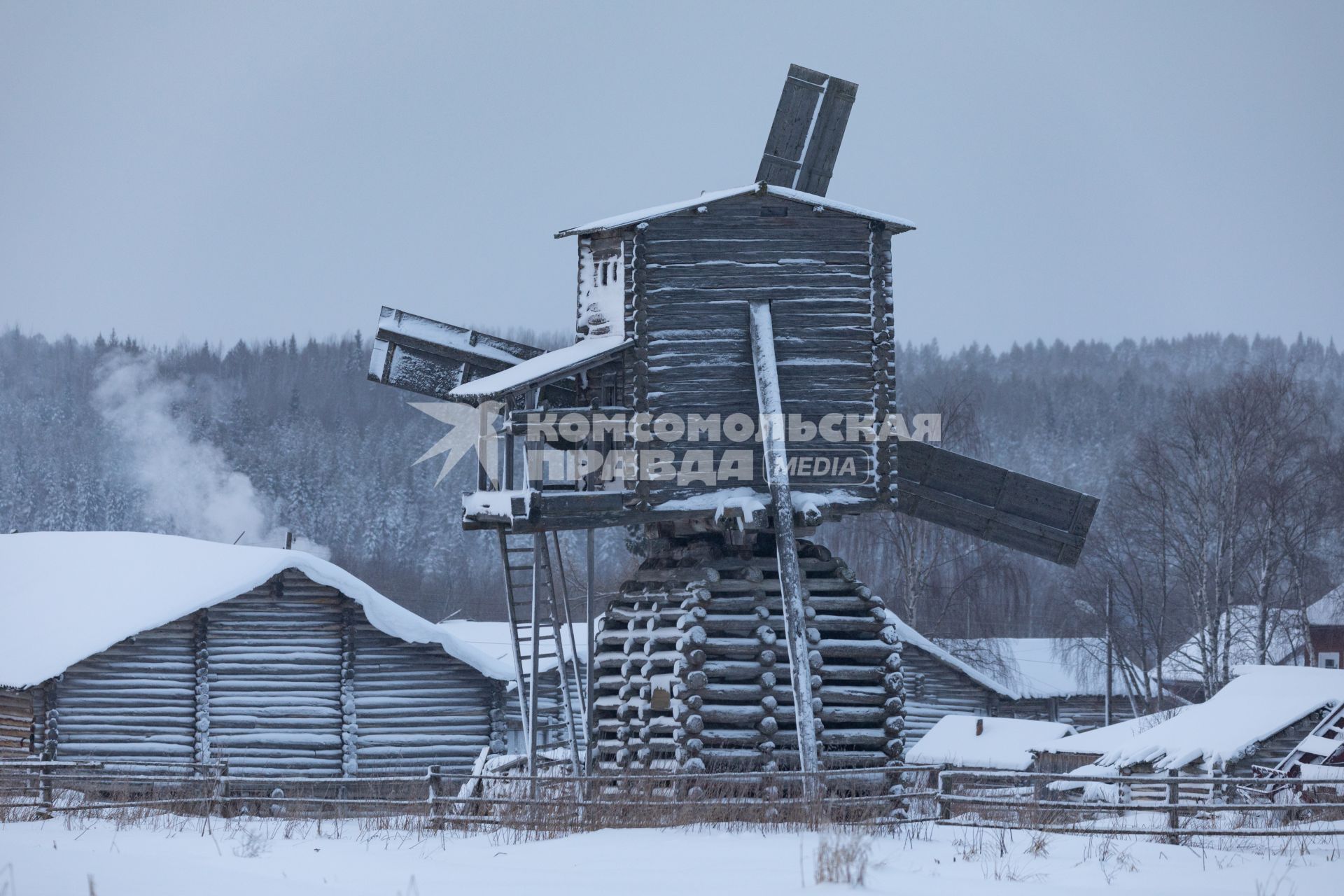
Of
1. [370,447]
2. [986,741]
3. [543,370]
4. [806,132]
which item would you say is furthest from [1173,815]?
[370,447]

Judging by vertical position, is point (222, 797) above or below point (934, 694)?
above

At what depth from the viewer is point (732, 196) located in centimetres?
2022

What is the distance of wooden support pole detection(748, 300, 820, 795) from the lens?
63.5 ft

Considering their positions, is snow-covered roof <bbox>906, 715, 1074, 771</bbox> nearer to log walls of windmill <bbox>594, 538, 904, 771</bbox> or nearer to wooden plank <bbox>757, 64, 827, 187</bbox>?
log walls of windmill <bbox>594, 538, 904, 771</bbox>

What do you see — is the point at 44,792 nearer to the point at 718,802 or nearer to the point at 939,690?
the point at 718,802

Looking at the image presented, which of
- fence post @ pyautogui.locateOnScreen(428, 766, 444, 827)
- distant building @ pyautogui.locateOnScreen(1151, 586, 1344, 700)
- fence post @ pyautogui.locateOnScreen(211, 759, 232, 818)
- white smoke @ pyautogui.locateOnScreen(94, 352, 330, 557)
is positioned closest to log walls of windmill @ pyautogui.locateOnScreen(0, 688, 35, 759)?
fence post @ pyautogui.locateOnScreen(211, 759, 232, 818)

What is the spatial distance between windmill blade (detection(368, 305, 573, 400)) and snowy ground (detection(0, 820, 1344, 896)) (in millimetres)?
6669

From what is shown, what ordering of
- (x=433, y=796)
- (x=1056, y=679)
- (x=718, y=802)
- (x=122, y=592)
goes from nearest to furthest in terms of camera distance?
1. (x=718, y=802)
2. (x=433, y=796)
3. (x=122, y=592)
4. (x=1056, y=679)

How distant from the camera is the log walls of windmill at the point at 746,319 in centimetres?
2003

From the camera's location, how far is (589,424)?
64.8 feet

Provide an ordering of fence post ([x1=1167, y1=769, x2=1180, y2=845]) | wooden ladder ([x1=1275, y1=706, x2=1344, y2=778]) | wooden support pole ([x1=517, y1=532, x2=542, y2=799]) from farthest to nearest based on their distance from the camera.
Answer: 1. wooden ladder ([x1=1275, y1=706, x2=1344, y2=778])
2. wooden support pole ([x1=517, y1=532, x2=542, y2=799])
3. fence post ([x1=1167, y1=769, x2=1180, y2=845])

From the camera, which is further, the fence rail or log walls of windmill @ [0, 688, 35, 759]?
log walls of windmill @ [0, 688, 35, 759]

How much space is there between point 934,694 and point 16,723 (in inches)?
978

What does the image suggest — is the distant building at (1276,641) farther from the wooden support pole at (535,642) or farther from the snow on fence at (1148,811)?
the wooden support pole at (535,642)
